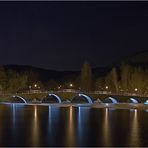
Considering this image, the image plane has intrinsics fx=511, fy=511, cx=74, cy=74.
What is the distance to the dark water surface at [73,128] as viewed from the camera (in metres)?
32.2

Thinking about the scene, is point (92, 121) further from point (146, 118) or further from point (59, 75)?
point (59, 75)

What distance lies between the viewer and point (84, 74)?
68.6 m

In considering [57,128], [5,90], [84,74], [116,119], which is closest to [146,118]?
[116,119]

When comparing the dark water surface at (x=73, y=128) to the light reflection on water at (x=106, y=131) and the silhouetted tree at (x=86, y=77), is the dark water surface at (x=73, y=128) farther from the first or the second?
the silhouetted tree at (x=86, y=77)

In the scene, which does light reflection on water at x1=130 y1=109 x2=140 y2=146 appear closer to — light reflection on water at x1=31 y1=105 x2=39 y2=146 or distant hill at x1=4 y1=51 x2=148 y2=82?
light reflection on water at x1=31 y1=105 x2=39 y2=146

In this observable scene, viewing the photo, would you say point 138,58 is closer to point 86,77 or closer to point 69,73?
point 69,73

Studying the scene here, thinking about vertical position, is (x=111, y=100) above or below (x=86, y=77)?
below

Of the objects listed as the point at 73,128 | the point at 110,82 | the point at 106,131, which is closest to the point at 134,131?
the point at 106,131

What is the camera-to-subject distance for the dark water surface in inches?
1270

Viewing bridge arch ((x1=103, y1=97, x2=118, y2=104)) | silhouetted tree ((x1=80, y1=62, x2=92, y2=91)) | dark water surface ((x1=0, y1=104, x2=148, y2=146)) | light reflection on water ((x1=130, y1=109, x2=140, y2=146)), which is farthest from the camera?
silhouetted tree ((x1=80, y1=62, x2=92, y2=91))

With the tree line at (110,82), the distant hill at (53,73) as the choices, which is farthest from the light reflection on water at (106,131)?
the distant hill at (53,73)

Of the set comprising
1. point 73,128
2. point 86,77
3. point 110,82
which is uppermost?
point 86,77

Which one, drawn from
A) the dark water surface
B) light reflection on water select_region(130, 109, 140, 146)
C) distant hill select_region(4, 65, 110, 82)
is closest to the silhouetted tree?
the dark water surface

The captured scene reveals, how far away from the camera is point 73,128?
38688mm
